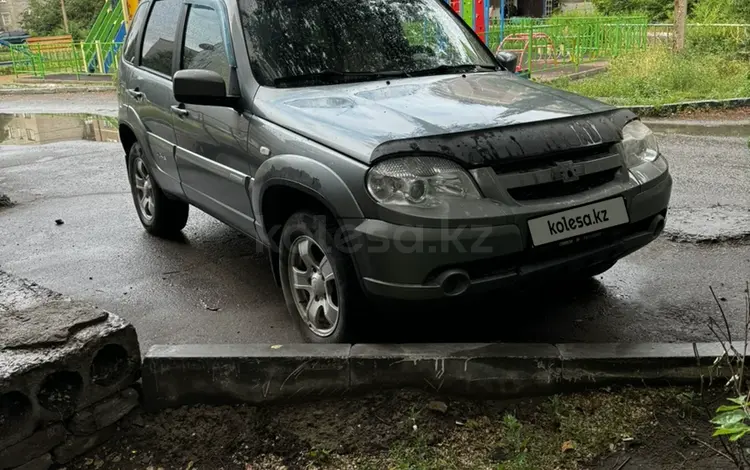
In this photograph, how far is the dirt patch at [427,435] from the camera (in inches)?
108

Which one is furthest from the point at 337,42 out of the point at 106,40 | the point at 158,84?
the point at 106,40

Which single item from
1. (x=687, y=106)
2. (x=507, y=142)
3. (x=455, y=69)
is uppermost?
(x=455, y=69)

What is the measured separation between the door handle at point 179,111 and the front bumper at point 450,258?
1.98 meters

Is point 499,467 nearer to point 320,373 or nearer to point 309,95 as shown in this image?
point 320,373

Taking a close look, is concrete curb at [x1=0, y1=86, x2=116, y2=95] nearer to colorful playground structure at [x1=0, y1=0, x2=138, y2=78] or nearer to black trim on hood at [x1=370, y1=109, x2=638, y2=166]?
colorful playground structure at [x1=0, y1=0, x2=138, y2=78]

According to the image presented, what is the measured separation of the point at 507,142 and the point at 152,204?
3.67 metres

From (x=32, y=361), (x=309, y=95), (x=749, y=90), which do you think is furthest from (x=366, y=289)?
(x=749, y=90)

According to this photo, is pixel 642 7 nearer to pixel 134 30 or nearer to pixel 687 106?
pixel 687 106

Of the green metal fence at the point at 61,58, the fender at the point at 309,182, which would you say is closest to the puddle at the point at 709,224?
the fender at the point at 309,182

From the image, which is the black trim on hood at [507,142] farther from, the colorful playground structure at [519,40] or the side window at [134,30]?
the colorful playground structure at [519,40]

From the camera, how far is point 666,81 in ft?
42.7

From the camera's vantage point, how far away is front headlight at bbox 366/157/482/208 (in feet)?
9.80

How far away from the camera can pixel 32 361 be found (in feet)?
9.23

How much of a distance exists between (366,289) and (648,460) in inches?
52.5
